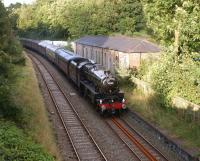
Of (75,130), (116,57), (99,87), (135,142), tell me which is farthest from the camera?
(116,57)

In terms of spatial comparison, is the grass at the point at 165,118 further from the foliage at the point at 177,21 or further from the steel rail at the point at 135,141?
the foliage at the point at 177,21

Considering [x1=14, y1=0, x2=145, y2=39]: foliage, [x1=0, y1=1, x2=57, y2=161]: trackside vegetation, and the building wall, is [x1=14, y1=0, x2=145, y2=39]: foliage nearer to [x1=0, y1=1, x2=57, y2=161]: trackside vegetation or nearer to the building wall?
the building wall

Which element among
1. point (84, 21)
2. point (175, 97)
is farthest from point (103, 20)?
point (175, 97)

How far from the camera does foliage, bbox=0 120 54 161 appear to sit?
51.9ft

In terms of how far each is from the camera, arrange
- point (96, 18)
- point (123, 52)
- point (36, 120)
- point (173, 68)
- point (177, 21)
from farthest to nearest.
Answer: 1. point (96, 18)
2. point (123, 52)
3. point (177, 21)
4. point (173, 68)
5. point (36, 120)

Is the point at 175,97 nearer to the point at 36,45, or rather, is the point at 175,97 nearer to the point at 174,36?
the point at 174,36

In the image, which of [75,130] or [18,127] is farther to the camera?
[75,130]

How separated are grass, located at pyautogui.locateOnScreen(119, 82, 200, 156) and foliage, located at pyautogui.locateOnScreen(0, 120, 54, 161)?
25.2ft

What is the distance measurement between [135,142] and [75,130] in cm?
426

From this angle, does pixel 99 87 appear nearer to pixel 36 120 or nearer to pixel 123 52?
pixel 36 120

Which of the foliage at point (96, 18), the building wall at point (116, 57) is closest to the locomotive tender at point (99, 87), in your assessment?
the building wall at point (116, 57)

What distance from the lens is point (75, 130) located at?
24531mm

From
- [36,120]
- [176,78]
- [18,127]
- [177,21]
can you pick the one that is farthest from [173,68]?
[18,127]

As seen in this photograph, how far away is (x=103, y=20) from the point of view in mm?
72688
